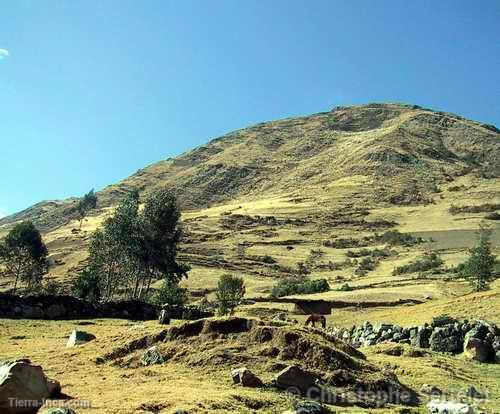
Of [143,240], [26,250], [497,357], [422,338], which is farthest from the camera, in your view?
[26,250]

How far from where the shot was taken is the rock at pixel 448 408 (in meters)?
14.8

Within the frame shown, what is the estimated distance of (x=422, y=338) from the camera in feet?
96.5

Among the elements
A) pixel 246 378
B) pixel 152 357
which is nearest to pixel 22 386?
pixel 246 378

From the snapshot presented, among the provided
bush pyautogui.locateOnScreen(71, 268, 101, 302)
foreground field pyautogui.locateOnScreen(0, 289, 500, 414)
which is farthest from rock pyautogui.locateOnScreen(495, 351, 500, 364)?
bush pyautogui.locateOnScreen(71, 268, 101, 302)

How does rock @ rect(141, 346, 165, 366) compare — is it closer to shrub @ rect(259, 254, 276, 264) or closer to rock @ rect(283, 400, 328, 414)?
rock @ rect(283, 400, 328, 414)

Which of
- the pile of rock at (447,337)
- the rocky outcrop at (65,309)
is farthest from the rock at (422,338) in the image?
the rocky outcrop at (65,309)

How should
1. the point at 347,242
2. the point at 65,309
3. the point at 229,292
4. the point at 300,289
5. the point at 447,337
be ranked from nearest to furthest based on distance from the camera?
the point at 447,337, the point at 65,309, the point at 229,292, the point at 300,289, the point at 347,242

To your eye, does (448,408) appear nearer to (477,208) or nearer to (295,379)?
(295,379)

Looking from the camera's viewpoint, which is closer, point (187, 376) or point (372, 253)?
point (187, 376)

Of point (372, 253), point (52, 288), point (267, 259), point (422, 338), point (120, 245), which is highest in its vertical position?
point (372, 253)

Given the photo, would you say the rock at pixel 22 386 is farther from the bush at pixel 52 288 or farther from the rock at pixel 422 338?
the bush at pixel 52 288

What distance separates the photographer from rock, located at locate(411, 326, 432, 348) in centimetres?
2911

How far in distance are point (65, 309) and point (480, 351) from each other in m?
26.6

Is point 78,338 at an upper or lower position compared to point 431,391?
upper
